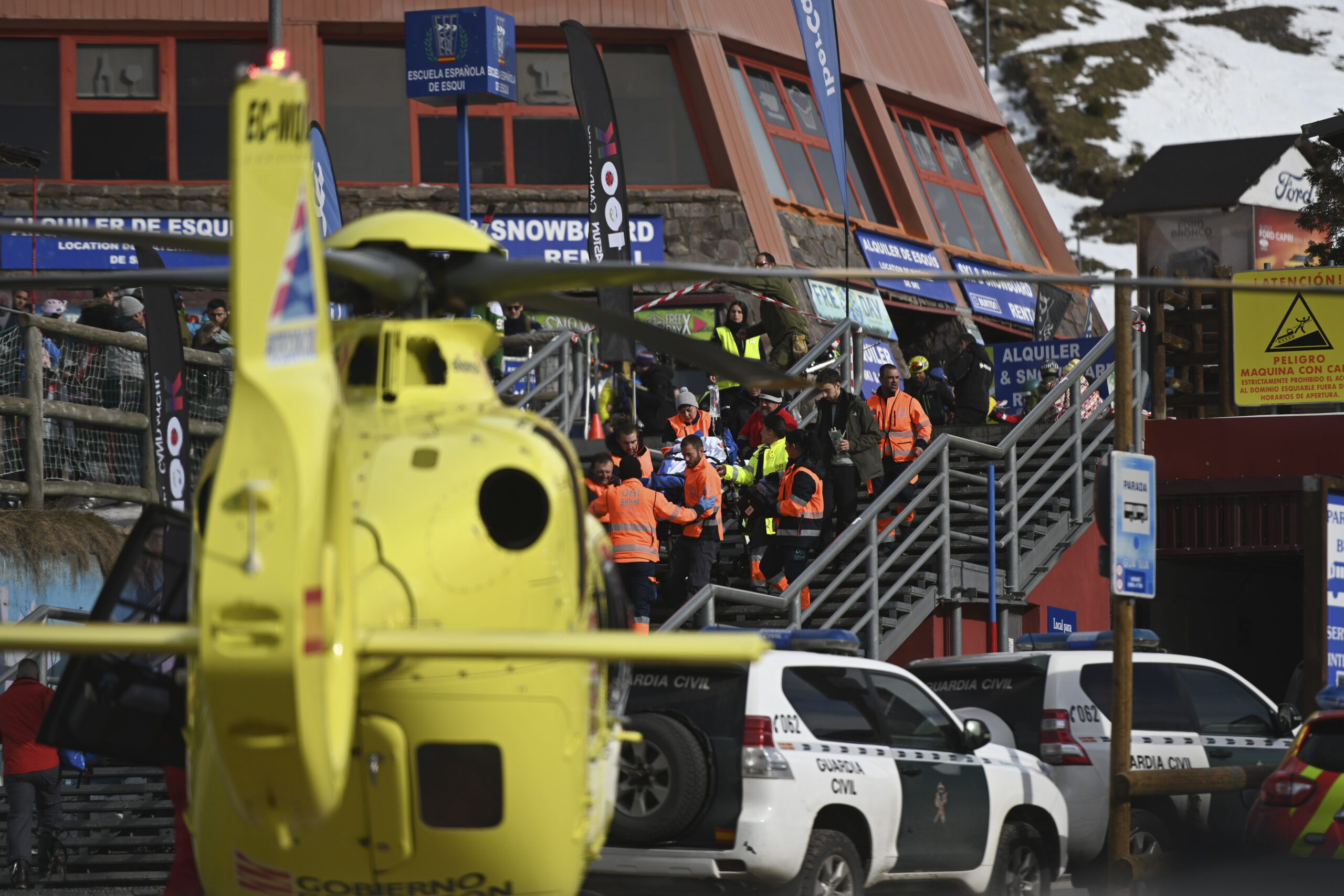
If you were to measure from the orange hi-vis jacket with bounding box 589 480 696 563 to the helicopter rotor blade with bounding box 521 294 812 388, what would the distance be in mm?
8157

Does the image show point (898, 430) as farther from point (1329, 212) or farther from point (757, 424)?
point (1329, 212)

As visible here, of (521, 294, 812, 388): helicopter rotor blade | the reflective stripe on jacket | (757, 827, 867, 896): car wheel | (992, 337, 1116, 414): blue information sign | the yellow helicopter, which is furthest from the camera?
(992, 337, 1116, 414): blue information sign

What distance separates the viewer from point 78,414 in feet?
55.0

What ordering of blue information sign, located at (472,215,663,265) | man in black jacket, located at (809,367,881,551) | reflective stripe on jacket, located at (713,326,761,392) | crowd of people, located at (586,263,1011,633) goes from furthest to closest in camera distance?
blue information sign, located at (472,215,663,265) → reflective stripe on jacket, located at (713,326,761,392) → man in black jacket, located at (809,367,881,551) → crowd of people, located at (586,263,1011,633)

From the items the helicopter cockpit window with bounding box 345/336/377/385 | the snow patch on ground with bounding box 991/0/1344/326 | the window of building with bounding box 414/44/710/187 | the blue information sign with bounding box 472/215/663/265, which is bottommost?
the helicopter cockpit window with bounding box 345/336/377/385

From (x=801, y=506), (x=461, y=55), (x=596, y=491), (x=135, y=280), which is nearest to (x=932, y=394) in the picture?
(x=801, y=506)

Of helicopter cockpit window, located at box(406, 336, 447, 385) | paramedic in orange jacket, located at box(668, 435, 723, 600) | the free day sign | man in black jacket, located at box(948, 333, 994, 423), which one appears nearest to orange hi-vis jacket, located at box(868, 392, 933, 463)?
man in black jacket, located at box(948, 333, 994, 423)

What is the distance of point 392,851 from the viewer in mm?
6355

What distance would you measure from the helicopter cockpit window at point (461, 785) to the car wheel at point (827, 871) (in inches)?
174

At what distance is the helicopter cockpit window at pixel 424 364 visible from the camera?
709cm

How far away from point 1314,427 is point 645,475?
649 cm

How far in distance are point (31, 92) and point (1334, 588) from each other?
69.6 ft

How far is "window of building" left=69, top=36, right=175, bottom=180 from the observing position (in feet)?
92.9

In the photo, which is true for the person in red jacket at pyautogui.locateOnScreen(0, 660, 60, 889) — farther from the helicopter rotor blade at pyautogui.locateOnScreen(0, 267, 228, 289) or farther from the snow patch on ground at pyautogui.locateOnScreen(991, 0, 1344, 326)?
the snow patch on ground at pyautogui.locateOnScreen(991, 0, 1344, 326)
